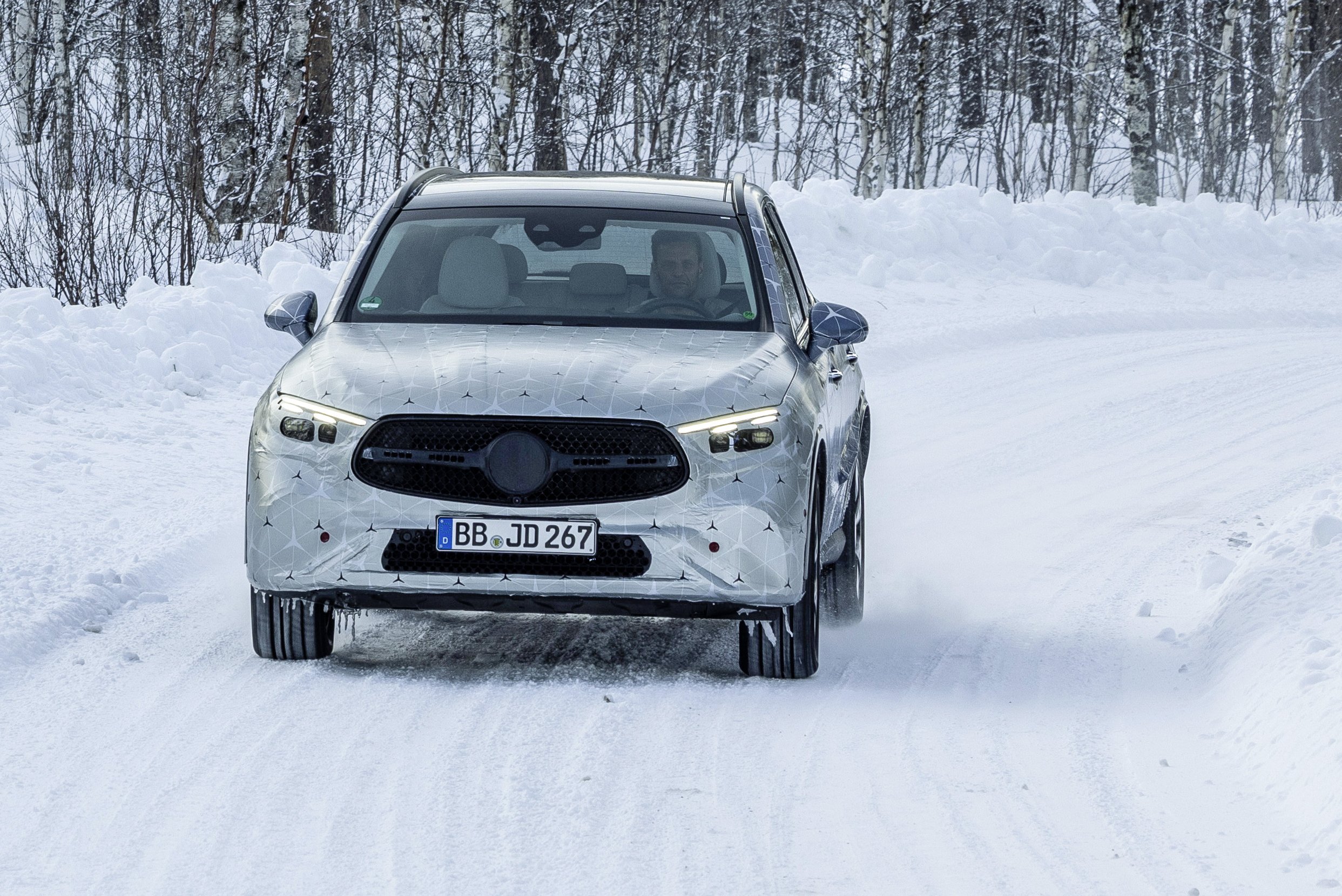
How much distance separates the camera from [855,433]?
24.2 feet

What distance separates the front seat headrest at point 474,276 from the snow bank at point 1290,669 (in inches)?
108

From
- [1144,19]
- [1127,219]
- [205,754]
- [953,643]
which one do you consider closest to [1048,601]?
[953,643]

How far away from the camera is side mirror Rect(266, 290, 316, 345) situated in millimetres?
6320

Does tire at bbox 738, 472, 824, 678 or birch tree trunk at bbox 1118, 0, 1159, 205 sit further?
birch tree trunk at bbox 1118, 0, 1159, 205

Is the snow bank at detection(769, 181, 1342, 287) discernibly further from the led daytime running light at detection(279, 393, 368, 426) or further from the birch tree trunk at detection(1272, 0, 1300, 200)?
the led daytime running light at detection(279, 393, 368, 426)

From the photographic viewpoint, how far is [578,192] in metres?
6.82

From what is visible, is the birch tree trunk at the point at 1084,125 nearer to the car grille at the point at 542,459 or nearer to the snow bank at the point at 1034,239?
the snow bank at the point at 1034,239

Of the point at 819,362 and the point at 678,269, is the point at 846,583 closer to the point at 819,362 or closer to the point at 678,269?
the point at 819,362

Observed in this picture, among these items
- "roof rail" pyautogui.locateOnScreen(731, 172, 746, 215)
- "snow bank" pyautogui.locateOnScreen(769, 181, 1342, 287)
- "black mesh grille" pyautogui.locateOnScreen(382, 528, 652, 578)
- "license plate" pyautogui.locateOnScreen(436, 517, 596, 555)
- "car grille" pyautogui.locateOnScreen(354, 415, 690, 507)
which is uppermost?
"roof rail" pyautogui.locateOnScreen(731, 172, 746, 215)

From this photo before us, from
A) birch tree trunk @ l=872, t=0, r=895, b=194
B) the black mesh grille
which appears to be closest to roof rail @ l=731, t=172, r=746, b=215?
the black mesh grille

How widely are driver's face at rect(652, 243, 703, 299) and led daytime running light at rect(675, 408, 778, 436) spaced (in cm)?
102

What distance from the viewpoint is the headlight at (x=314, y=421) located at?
5402 millimetres

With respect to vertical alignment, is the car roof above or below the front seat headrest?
above

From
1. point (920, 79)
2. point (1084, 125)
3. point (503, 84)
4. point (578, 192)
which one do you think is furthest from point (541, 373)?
point (1084, 125)
